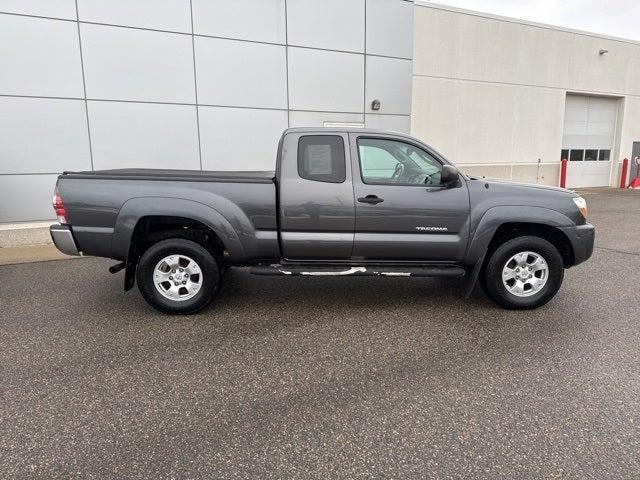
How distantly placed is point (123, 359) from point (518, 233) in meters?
4.14

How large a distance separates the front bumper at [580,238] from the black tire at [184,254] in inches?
148

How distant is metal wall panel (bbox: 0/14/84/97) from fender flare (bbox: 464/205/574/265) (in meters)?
8.20

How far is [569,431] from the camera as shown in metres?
2.70

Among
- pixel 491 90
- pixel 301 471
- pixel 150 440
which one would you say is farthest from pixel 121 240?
pixel 491 90

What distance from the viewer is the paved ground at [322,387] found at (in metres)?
2.46

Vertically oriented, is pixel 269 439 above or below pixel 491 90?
below

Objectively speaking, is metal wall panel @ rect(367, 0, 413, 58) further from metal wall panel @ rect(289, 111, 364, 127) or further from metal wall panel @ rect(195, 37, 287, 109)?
metal wall panel @ rect(195, 37, 287, 109)

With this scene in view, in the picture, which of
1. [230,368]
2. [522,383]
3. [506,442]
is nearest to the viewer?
[506,442]

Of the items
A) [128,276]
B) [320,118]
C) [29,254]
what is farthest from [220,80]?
[128,276]

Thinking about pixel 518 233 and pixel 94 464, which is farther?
pixel 518 233

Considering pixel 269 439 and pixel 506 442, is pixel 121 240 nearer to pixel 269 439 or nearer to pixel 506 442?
pixel 269 439

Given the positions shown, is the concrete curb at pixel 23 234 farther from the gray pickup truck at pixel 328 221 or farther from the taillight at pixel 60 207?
the taillight at pixel 60 207

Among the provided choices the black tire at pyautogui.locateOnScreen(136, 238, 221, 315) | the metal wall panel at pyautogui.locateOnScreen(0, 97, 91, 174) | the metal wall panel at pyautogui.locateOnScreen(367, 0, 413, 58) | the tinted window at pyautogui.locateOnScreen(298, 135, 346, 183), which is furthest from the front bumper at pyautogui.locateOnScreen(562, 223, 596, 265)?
the metal wall panel at pyautogui.locateOnScreen(0, 97, 91, 174)

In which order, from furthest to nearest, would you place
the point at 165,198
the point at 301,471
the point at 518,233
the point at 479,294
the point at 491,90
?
1. the point at 491,90
2. the point at 479,294
3. the point at 518,233
4. the point at 165,198
5. the point at 301,471
